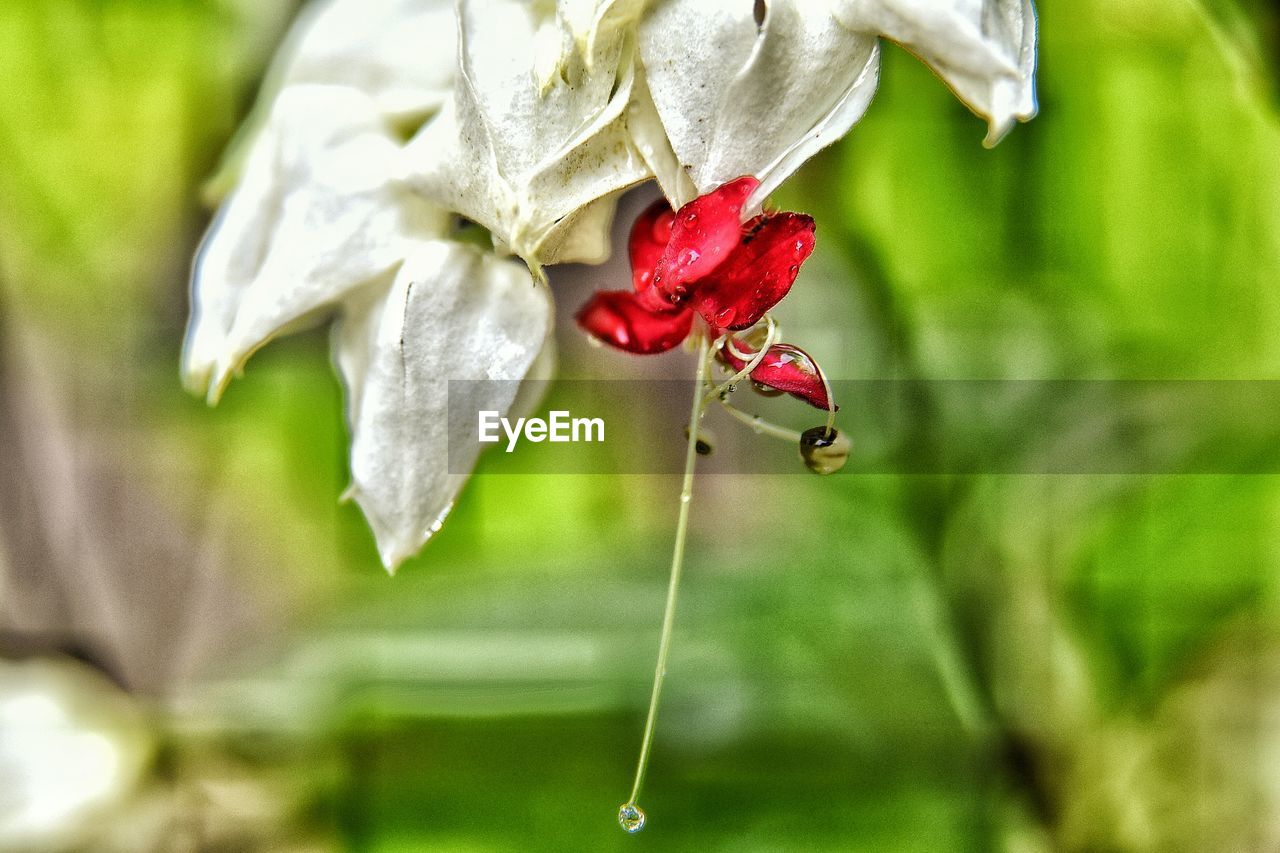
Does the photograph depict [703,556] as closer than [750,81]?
No

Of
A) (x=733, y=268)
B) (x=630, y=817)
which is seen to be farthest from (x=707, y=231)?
(x=630, y=817)

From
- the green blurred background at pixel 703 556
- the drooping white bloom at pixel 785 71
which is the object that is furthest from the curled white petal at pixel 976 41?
the green blurred background at pixel 703 556

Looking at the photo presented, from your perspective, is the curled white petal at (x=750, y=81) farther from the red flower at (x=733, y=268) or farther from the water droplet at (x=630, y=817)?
the water droplet at (x=630, y=817)

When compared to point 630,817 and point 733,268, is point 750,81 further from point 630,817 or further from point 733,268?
point 630,817

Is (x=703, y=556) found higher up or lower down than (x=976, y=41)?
lower down

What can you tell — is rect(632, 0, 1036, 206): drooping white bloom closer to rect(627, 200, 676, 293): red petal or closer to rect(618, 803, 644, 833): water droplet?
rect(627, 200, 676, 293): red petal

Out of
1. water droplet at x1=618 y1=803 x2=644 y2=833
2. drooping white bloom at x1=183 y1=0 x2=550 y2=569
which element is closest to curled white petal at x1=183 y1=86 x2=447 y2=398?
drooping white bloom at x1=183 y1=0 x2=550 y2=569
